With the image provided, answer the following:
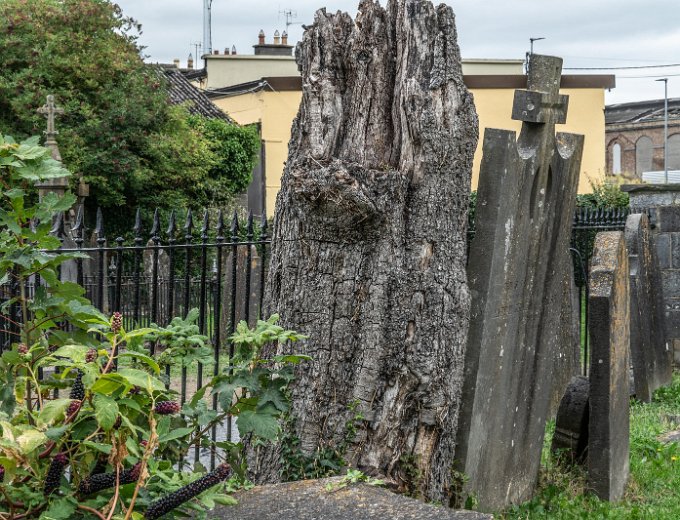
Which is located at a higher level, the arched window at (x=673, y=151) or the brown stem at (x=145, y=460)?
the arched window at (x=673, y=151)

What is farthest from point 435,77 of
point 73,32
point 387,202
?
point 73,32

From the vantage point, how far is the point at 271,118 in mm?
32812

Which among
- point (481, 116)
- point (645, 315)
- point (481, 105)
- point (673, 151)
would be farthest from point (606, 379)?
point (673, 151)

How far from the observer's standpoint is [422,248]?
420 cm

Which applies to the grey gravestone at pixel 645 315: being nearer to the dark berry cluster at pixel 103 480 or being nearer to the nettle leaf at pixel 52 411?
the dark berry cluster at pixel 103 480

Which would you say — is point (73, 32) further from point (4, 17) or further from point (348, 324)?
point (348, 324)

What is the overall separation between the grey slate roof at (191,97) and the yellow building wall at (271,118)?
979 mm

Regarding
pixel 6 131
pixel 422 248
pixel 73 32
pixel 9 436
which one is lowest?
pixel 9 436

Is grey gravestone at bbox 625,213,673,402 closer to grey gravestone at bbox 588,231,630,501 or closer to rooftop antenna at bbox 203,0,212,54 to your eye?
grey gravestone at bbox 588,231,630,501

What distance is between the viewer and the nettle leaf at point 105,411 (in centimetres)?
219

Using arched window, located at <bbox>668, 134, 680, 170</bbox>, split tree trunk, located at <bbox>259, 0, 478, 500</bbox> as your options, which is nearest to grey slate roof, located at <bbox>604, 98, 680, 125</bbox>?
arched window, located at <bbox>668, 134, 680, 170</bbox>

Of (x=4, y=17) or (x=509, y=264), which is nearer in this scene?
(x=509, y=264)

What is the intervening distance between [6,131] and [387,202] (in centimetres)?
2247

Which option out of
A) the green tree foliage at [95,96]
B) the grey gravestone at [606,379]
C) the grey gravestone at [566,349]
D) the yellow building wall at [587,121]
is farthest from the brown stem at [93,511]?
the yellow building wall at [587,121]
